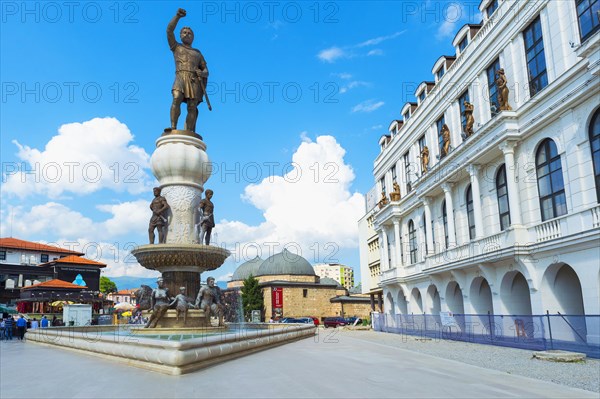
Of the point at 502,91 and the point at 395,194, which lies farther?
the point at 395,194

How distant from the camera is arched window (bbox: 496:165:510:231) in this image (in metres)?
25.5

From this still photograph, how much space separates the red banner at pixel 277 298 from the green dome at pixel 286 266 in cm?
847

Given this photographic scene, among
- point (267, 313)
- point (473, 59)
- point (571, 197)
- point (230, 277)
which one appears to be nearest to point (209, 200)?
point (571, 197)

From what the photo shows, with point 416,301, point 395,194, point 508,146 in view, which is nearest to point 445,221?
point 416,301

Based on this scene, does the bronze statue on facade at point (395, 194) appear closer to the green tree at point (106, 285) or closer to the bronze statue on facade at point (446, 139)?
the bronze statue on facade at point (446, 139)

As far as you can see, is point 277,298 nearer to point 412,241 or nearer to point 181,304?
point 412,241

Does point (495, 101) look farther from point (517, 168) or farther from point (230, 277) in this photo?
point (230, 277)

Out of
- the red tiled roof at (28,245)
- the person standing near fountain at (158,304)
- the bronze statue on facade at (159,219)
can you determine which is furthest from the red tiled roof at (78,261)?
the person standing near fountain at (158,304)

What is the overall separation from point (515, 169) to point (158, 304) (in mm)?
18014

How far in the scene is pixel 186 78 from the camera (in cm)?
1681

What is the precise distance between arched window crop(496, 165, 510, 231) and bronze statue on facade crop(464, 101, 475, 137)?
2.85m

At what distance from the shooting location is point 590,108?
1895 cm

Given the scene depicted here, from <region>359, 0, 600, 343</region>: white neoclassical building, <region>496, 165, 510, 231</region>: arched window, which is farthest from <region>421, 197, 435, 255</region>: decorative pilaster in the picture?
<region>496, 165, 510, 231</region>: arched window

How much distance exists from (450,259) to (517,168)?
26.4 ft
